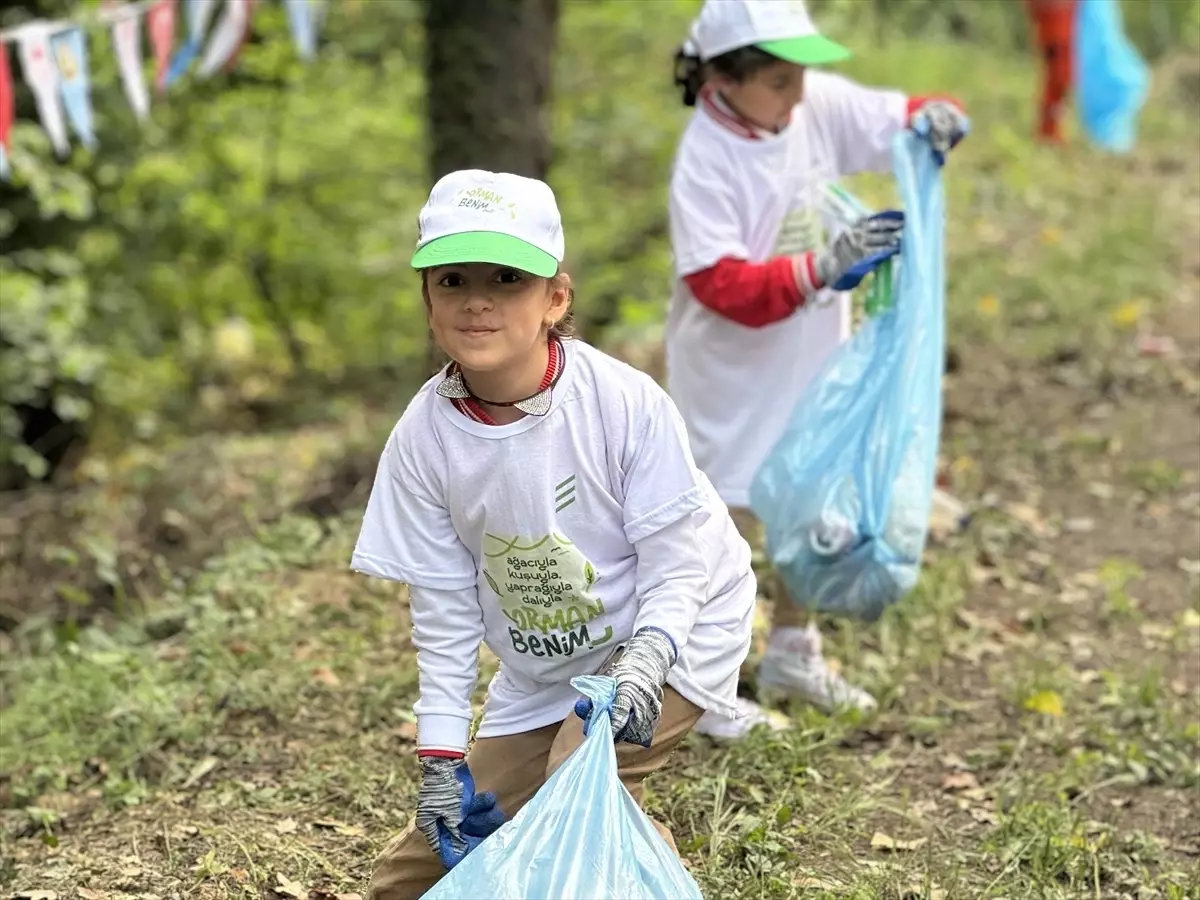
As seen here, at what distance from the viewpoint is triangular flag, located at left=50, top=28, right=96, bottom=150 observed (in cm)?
587

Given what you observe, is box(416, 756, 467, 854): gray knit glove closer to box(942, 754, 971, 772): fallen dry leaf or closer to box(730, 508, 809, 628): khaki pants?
box(730, 508, 809, 628): khaki pants

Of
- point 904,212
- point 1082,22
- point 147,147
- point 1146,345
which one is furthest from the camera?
point 1082,22

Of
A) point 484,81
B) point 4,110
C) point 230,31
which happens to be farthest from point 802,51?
point 230,31

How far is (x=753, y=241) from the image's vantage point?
3934 mm

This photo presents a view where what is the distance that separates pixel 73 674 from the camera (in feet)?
14.5

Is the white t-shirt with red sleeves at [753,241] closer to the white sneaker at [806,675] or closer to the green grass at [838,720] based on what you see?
the white sneaker at [806,675]

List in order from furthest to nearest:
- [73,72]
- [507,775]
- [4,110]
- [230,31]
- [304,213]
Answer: [304,213], [230,31], [73,72], [4,110], [507,775]

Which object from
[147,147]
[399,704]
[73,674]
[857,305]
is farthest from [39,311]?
[857,305]

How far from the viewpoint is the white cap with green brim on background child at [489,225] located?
239 centimetres

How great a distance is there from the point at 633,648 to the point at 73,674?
2.54 metres

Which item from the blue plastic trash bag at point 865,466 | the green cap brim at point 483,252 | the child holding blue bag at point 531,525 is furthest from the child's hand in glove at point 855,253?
the green cap brim at point 483,252

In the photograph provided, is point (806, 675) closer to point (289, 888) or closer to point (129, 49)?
point (289, 888)

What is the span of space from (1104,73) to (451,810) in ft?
29.8

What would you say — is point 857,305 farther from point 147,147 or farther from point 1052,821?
point 147,147
